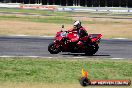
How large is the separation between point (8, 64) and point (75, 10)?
54.4 m

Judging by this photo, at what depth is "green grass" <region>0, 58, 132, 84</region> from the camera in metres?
15.1

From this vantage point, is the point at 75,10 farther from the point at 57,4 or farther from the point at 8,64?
the point at 8,64

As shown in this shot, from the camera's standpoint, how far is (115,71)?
56.2 feet

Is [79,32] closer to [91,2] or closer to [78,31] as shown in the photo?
[78,31]

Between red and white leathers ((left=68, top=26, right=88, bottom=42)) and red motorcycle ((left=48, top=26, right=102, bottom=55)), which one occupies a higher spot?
red and white leathers ((left=68, top=26, right=88, bottom=42))

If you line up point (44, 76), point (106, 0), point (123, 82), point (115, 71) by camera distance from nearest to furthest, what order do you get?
1. point (123, 82)
2. point (44, 76)
3. point (115, 71)
4. point (106, 0)

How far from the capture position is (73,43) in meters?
22.0

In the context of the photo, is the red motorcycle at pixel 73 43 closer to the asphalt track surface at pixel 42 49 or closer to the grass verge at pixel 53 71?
the asphalt track surface at pixel 42 49

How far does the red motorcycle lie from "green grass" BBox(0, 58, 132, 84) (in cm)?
202

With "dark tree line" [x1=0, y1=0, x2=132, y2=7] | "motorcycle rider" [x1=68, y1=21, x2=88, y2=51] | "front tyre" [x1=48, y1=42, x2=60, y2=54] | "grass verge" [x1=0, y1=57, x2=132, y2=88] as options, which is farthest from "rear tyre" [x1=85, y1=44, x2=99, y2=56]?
"dark tree line" [x1=0, y1=0, x2=132, y2=7]

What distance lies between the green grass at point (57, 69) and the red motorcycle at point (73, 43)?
6.62 ft

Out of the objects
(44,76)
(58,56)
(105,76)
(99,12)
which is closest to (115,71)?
(105,76)

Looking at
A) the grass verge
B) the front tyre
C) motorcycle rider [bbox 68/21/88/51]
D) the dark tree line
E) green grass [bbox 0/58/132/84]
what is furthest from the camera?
the dark tree line

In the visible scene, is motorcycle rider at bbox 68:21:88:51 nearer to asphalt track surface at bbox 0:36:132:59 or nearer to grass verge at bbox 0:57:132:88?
asphalt track surface at bbox 0:36:132:59
